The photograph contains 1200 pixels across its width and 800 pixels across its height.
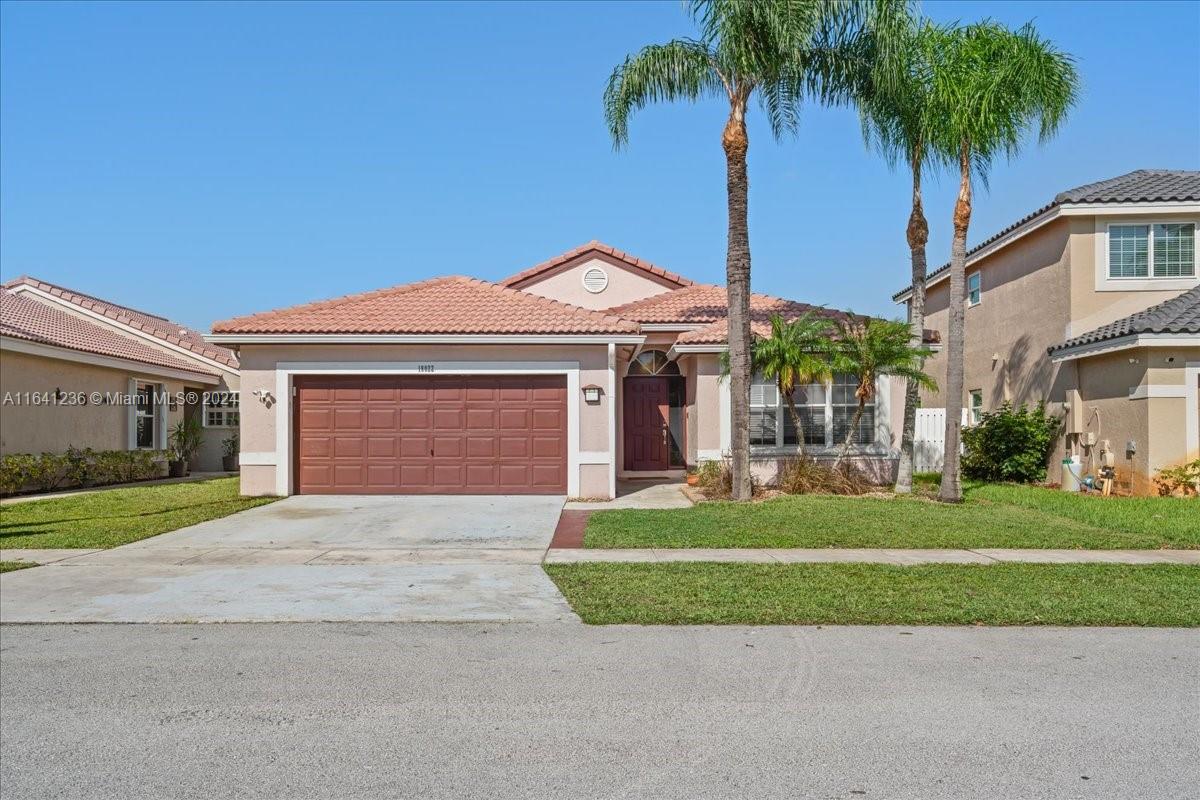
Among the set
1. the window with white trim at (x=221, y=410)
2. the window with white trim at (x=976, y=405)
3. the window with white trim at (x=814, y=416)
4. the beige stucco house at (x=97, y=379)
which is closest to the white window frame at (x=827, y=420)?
the window with white trim at (x=814, y=416)

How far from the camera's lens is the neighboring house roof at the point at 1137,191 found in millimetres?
17516

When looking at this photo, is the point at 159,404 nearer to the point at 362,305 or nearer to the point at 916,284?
the point at 362,305

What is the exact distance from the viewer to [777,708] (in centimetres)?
521

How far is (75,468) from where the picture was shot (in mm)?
19906

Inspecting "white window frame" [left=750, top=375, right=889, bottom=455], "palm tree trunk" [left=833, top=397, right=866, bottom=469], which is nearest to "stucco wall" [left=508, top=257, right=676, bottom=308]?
"white window frame" [left=750, top=375, right=889, bottom=455]

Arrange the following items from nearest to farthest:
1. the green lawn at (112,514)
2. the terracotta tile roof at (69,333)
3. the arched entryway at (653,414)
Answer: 1. the green lawn at (112,514)
2. the terracotta tile roof at (69,333)
3. the arched entryway at (653,414)

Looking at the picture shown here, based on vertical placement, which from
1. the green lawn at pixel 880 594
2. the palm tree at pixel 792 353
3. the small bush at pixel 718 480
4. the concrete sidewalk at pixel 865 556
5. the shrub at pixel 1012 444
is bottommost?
the concrete sidewalk at pixel 865 556

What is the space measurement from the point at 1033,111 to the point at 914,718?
13.4m

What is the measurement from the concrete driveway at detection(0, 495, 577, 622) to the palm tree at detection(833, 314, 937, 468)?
6544 mm

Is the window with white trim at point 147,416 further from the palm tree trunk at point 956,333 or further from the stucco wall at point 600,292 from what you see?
the palm tree trunk at point 956,333

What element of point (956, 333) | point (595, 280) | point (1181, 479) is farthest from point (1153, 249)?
point (595, 280)

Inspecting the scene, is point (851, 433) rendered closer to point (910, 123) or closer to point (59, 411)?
point (910, 123)

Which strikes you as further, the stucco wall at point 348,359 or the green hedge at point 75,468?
the green hedge at point 75,468

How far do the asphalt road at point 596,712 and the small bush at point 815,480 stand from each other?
9765mm
